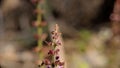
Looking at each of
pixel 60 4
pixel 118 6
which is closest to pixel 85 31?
pixel 60 4

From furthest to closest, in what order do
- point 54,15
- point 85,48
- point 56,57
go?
1. point 54,15
2. point 85,48
3. point 56,57

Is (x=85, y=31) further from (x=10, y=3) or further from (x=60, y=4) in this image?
(x=10, y=3)

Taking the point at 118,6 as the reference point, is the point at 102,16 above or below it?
above

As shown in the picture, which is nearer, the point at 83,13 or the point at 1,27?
the point at 1,27

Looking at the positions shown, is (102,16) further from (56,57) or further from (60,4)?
(56,57)

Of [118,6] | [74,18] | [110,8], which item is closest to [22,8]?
[74,18]

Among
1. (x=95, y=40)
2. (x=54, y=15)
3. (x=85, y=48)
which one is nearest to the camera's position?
(x=85, y=48)

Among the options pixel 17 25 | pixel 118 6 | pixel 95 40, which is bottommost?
pixel 118 6
